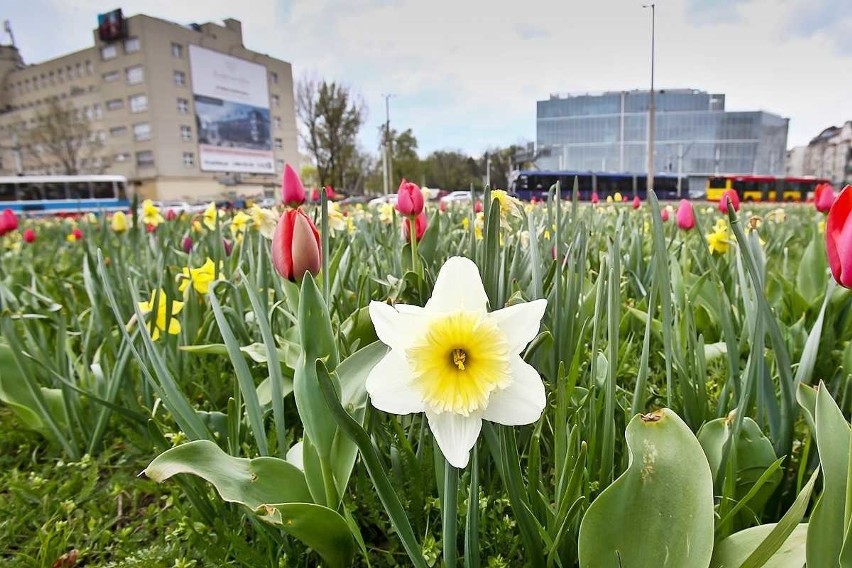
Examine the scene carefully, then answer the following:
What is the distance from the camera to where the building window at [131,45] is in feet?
109

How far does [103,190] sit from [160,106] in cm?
1764

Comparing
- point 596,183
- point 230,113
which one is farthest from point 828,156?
point 230,113

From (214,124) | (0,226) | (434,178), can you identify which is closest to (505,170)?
(434,178)

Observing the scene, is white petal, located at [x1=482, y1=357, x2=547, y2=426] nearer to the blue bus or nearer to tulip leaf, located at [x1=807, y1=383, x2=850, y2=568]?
tulip leaf, located at [x1=807, y1=383, x2=850, y2=568]

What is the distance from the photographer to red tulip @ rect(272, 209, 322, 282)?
671 millimetres

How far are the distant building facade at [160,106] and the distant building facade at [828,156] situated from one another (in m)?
49.0

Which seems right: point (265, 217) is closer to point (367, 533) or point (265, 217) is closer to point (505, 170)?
point (367, 533)

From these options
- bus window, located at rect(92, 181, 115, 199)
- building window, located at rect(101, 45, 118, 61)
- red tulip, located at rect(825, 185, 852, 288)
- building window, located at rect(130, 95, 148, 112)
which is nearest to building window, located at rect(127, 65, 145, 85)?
building window, located at rect(130, 95, 148, 112)

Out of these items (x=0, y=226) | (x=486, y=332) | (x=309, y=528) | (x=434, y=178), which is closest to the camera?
(x=486, y=332)

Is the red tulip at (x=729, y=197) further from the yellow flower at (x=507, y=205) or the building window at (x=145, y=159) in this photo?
the building window at (x=145, y=159)

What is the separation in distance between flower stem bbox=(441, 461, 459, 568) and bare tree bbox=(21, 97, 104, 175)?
35.7 m

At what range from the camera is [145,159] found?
3291 centimetres

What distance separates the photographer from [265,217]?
135 centimetres

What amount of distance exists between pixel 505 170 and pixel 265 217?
35.2 meters
